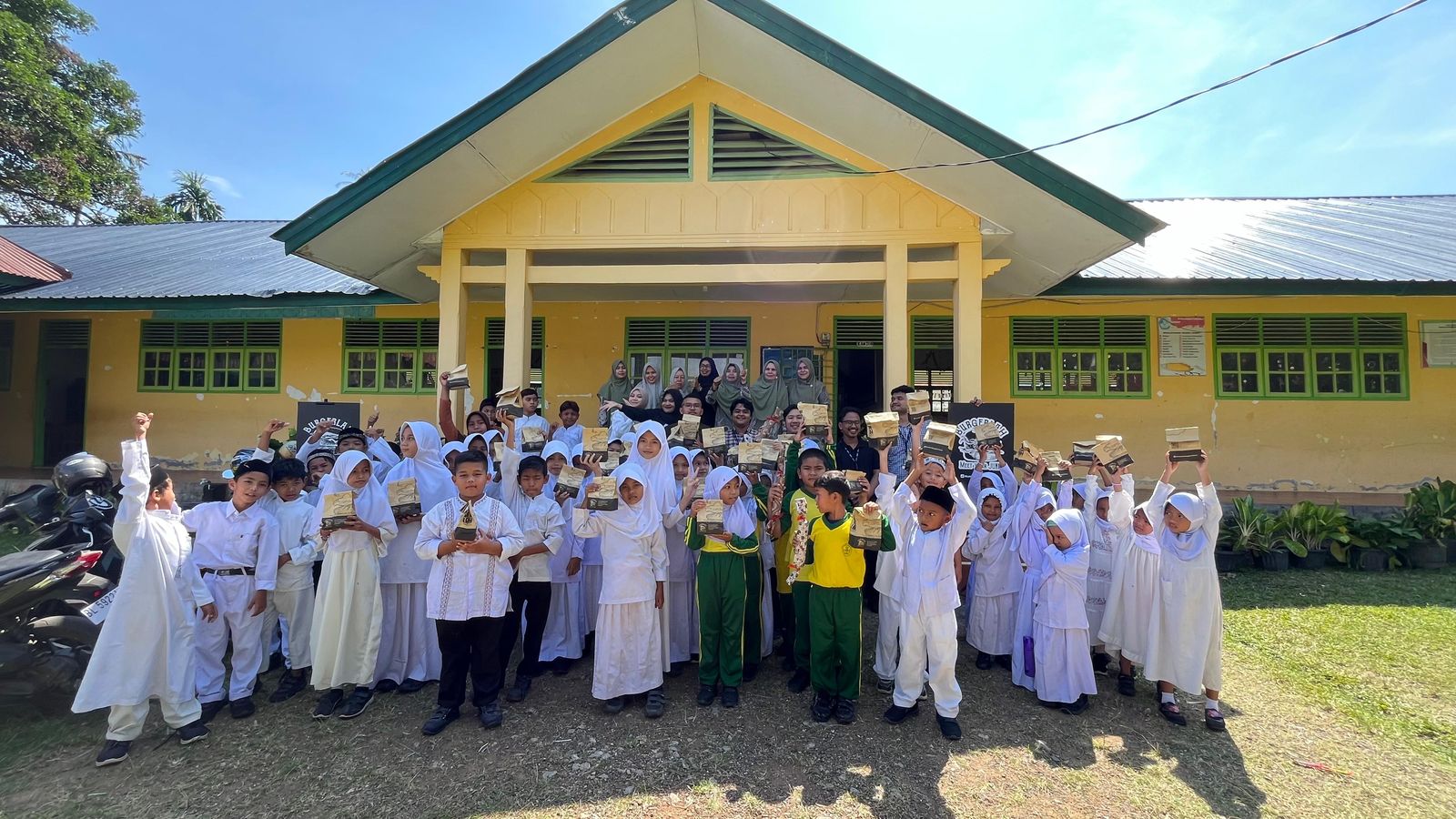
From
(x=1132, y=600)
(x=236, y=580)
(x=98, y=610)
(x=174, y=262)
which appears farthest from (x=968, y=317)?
(x=174, y=262)

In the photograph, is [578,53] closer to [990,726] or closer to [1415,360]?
[990,726]

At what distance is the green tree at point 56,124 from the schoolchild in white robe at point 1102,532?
77.7ft

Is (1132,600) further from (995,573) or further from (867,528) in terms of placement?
(867,528)

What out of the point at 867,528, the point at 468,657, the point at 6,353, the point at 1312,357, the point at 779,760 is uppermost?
the point at 6,353

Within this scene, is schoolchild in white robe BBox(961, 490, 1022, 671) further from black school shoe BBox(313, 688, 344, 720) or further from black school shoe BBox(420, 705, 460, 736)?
black school shoe BBox(313, 688, 344, 720)

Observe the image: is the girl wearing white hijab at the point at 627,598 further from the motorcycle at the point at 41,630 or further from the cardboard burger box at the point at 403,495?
the motorcycle at the point at 41,630

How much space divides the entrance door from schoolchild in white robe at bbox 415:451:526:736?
9.96 meters

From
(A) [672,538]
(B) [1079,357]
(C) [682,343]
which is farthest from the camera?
(C) [682,343]

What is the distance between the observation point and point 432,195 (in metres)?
5.85

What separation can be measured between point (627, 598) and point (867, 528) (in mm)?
1439

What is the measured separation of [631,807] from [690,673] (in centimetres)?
139

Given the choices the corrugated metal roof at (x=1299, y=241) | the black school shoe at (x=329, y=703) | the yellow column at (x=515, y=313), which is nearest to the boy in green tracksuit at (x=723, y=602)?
the black school shoe at (x=329, y=703)

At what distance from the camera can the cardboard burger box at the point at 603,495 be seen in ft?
11.3

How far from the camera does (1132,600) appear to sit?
3.95 metres
